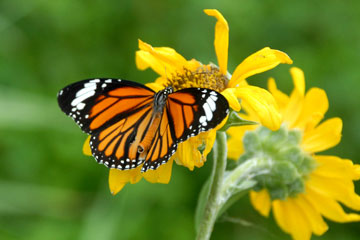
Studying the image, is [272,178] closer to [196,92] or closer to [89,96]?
[196,92]

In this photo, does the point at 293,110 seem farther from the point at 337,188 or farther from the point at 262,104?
the point at 262,104

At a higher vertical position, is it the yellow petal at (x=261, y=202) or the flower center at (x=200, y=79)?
the flower center at (x=200, y=79)

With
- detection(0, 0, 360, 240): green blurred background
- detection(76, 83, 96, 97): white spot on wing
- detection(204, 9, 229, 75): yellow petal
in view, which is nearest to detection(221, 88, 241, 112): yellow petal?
detection(204, 9, 229, 75): yellow petal

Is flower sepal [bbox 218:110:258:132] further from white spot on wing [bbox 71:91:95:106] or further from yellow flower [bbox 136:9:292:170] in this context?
white spot on wing [bbox 71:91:95:106]

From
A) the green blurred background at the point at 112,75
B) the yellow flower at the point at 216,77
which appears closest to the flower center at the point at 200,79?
the yellow flower at the point at 216,77

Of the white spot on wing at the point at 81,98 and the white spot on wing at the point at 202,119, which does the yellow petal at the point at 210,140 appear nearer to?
the white spot on wing at the point at 202,119

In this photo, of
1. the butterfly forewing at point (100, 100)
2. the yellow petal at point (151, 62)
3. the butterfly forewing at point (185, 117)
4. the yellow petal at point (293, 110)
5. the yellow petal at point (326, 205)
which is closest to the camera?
the butterfly forewing at point (185, 117)

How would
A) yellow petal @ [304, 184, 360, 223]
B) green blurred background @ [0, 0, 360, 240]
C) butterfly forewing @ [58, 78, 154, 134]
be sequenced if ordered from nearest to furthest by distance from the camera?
butterfly forewing @ [58, 78, 154, 134] → yellow petal @ [304, 184, 360, 223] → green blurred background @ [0, 0, 360, 240]

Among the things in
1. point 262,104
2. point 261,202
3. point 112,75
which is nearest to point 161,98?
point 262,104
